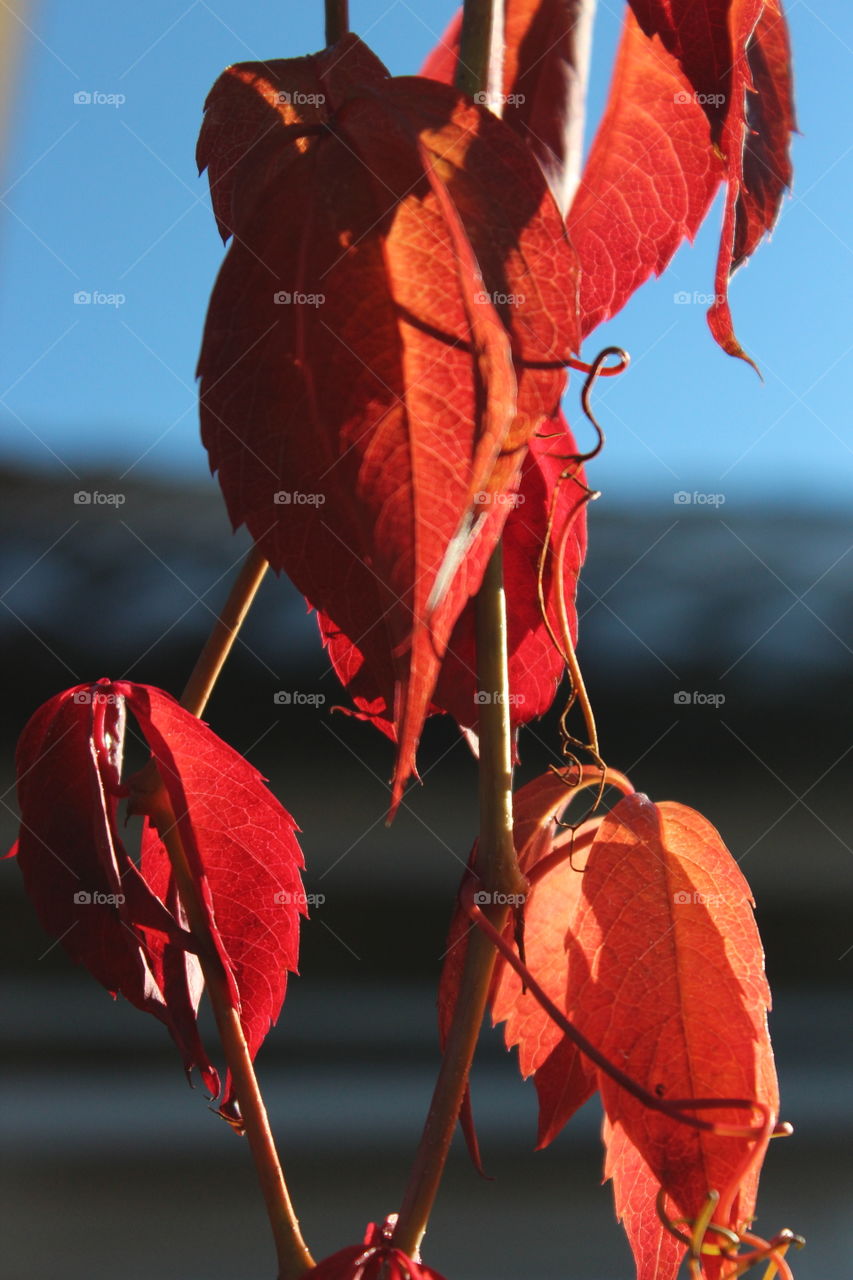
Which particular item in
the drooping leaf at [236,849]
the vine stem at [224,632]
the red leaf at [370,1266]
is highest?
the vine stem at [224,632]

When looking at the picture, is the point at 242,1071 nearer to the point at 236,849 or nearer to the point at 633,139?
the point at 236,849

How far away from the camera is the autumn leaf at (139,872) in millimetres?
129

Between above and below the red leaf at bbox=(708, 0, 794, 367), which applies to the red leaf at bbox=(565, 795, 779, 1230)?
below

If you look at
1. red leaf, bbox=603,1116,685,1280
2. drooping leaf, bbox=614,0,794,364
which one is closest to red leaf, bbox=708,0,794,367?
drooping leaf, bbox=614,0,794,364

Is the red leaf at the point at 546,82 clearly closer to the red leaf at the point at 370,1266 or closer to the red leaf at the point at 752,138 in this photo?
the red leaf at the point at 752,138

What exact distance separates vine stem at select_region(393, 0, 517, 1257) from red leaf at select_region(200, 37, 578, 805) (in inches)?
0.8

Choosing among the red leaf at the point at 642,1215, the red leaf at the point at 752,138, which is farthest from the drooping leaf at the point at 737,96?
the red leaf at the point at 642,1215

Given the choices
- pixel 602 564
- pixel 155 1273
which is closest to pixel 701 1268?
pixel 155 1273

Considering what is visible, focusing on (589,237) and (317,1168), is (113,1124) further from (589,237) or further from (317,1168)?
(589,237)

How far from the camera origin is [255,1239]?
1.56 ft

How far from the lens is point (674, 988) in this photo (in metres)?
0.13

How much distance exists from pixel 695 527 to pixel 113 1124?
0.61 m

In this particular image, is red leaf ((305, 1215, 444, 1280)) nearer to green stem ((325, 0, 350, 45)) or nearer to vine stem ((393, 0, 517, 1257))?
vine stem ((393, 0, 517, 1257))

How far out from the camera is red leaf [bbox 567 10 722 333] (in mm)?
142
